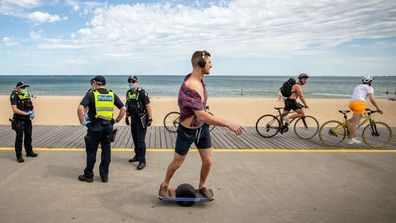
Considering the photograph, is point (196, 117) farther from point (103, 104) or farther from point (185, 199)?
point (103, 104)

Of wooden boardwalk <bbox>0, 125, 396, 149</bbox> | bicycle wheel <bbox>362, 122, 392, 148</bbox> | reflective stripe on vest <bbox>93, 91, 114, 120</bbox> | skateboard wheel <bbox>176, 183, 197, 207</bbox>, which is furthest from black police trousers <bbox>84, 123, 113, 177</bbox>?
bicycle wheel <bbox>362, 122, 392, 148</bbox>

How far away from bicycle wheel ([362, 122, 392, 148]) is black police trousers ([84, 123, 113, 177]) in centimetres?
676

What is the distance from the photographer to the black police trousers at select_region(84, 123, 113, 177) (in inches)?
192

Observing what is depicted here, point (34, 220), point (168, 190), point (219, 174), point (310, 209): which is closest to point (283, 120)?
point (219, 174)

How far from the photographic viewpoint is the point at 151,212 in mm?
3891

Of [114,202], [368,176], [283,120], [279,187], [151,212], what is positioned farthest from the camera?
[283,120]

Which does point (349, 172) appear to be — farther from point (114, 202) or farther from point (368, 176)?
point (114, 202)

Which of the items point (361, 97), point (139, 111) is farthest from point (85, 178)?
point (361, 97)

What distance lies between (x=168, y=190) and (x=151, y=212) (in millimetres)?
427

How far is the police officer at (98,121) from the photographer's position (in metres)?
4.81

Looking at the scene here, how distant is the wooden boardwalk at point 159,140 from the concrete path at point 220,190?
84cm

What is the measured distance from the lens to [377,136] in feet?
25.3

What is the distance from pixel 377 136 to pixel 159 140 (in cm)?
602

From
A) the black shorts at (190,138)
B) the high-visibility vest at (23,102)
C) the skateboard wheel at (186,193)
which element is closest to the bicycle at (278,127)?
the black shorts at (190,138)
